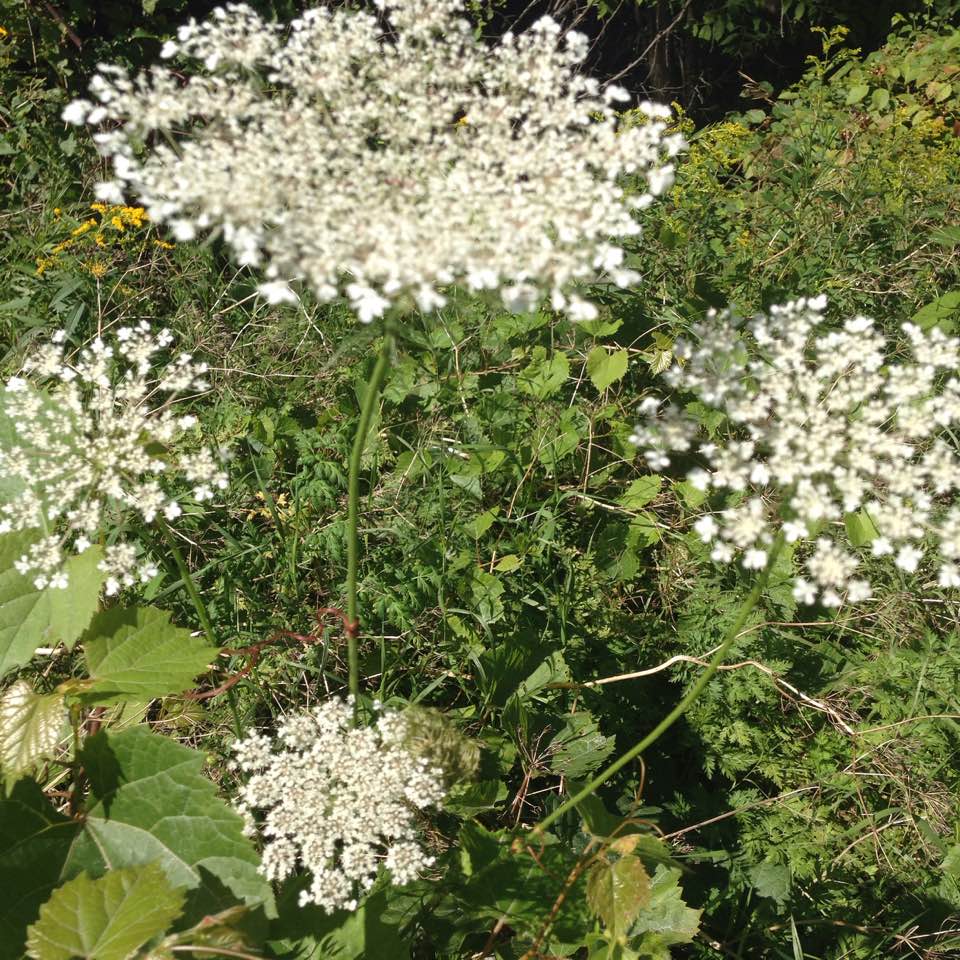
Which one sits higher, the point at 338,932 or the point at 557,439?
the point at 557,439

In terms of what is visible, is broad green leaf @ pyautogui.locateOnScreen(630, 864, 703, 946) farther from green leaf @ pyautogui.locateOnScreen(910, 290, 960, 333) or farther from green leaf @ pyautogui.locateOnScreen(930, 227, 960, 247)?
green leaf @ pyautogui.locateOnScreen(930, 227, 960, 247)

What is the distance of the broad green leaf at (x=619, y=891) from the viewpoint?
8.48 feet

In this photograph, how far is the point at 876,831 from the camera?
12.3ft

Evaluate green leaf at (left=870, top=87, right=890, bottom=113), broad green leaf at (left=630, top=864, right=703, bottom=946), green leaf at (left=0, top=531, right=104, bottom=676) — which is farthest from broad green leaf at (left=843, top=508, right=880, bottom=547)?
green leaf at (left=870, top=87, right=890, bottom=113)

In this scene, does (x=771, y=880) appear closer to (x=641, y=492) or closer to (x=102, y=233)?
(x=641, y=492)

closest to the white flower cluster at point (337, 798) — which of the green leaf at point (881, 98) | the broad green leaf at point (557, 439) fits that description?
the broad green leaf at point (557, 439)

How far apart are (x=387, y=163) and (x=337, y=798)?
6.26 ft

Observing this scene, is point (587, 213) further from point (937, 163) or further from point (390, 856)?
point (937, 163)

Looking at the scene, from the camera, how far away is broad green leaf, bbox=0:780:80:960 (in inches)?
101

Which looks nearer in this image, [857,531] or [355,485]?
[355,485]

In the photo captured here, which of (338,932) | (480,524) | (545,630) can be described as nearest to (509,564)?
(480,524)

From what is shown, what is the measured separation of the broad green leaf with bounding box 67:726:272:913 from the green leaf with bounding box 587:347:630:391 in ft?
9.37

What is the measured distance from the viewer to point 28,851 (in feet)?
8.67

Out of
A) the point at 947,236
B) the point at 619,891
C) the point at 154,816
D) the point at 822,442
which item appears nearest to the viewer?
the point at 822,442
